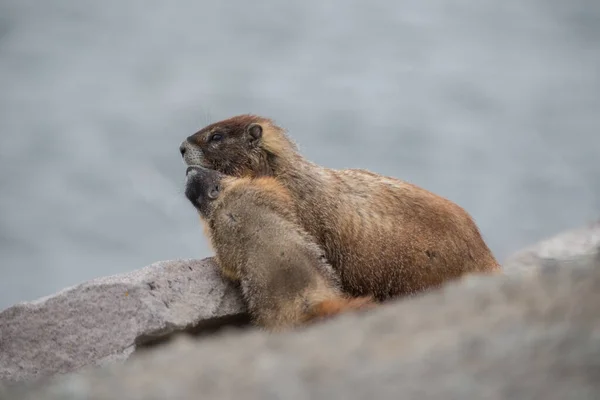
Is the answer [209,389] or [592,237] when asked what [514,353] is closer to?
[209,389]

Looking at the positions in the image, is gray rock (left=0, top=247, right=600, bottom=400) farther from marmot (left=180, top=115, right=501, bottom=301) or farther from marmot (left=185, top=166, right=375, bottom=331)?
marmot (left=180, top=115, right=501, bottom=301)

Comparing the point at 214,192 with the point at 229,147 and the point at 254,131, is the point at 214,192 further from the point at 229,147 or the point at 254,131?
the point at 254,131

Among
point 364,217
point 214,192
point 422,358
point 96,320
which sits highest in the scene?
point 214,192

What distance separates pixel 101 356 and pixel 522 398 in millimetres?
4063

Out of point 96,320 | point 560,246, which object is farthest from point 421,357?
point 560,246

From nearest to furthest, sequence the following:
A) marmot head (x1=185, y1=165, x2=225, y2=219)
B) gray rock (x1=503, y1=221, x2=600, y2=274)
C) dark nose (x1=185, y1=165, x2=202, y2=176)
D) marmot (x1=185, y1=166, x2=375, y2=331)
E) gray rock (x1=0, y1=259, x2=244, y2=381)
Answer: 1. marmot (x1=185, y1=166, x2=375, y2=331)
2. gray rock (x1=0, y1=259, x2=244, y2=381)
3. marmot head (x1=185, y1=165, x2=225, y2=219)
4. dark nose (x1=185, y1=165, x2=202, y2=176)
5. gray rock (x1=503, y1=221, x2=600, y2=274)

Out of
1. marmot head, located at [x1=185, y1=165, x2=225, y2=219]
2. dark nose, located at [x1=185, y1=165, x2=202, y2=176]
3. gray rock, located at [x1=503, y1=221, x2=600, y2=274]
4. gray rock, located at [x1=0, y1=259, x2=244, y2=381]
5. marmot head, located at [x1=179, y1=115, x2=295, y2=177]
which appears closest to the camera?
gray rock, located at [x1=0, y1=259, x2=244, y2=381]

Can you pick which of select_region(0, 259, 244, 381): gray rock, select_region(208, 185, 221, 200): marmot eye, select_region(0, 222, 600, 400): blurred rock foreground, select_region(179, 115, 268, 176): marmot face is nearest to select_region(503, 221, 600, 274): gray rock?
select_region(179, 115, 268, 176): marmot face

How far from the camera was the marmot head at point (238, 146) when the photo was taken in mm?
7543

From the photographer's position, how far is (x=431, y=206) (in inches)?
291

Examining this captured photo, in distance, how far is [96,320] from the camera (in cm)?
646

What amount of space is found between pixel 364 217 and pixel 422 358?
160 inches

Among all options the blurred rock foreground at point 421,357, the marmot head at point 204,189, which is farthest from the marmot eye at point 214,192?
the blurred rock foreground at point 421,357

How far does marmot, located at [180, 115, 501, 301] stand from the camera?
7.09 metres
